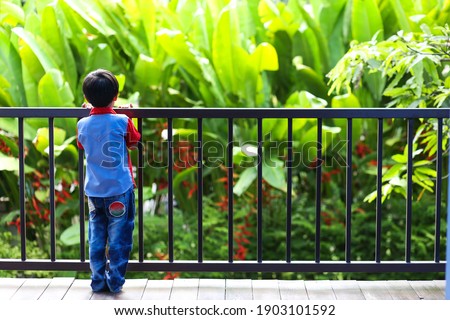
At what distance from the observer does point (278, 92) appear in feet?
21.1

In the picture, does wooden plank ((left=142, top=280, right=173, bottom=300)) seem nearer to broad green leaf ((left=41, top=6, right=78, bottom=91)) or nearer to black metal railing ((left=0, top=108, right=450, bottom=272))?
black metal railing ((left=0, top=108, right=450, bottom=272))

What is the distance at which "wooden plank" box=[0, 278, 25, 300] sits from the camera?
12.4 ft

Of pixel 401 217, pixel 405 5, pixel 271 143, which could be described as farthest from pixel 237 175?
pixel 405 5

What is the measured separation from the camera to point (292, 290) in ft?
12.5

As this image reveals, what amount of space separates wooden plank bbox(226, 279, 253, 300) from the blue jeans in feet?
1.57

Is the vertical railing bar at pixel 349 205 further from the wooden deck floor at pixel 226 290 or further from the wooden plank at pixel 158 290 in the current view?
the wooden plank at pixel 158 290

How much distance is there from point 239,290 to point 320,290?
366 mm

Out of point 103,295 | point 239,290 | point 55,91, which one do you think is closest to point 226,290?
point 239,290

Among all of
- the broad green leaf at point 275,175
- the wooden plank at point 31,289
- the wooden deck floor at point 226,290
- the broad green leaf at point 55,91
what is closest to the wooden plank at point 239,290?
the wooden deck floor at point 226,290

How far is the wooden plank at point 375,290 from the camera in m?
3.76

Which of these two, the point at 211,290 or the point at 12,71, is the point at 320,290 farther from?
the point at 12,71

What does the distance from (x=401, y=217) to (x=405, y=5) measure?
150 centimetres

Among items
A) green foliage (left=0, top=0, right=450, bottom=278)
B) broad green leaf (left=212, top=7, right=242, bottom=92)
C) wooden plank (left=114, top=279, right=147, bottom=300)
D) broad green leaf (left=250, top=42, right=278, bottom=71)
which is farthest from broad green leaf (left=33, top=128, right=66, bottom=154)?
wooden plank (left=114, top=279, right=147, bottom=300)

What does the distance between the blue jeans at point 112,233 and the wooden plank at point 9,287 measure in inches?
15.4
